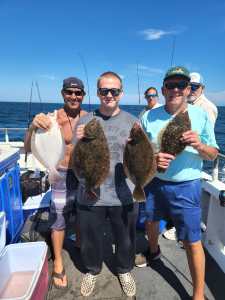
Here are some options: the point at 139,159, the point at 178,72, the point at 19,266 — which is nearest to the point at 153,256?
the point at 19,266

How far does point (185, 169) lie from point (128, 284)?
58.7 inches

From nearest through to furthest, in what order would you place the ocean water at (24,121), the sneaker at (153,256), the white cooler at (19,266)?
the white cooler at (19,266) < the sneaker at (153,256) < the ocean water at (24,121)

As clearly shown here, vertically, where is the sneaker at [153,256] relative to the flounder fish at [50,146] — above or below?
below

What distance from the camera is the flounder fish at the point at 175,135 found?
2396 millimetres

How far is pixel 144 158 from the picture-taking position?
8.29 feet

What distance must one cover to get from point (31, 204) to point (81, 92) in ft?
7.84

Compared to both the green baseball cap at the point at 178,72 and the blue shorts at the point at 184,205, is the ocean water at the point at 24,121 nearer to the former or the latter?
the green baseball cap at the point at 178,72

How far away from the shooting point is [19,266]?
125 inches

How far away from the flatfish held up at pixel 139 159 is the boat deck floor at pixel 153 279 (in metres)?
1.32

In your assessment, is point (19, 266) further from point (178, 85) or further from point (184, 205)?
point (178, 85)

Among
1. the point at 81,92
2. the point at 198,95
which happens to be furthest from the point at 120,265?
the point at 198,95

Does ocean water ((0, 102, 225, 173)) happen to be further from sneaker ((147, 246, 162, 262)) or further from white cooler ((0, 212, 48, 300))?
sneaker ((147, 246, 162, 262))

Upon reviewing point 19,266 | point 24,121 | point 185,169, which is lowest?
point 19,266

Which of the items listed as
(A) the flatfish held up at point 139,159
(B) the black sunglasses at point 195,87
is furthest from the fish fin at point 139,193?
(B) the black sunglasses at point 195,87
